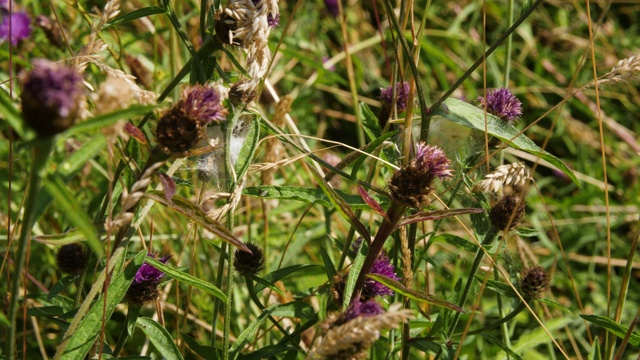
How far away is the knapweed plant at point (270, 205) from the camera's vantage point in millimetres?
961

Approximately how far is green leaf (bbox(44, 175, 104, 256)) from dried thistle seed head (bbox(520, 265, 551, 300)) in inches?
39.2

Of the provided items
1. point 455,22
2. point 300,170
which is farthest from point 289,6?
point 300,170

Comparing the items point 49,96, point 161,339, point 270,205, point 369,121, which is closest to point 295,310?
point 161,339

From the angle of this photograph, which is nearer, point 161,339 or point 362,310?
point 362,310

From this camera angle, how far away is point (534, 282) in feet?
Answer: 4.87

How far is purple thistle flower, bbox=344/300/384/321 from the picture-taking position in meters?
0.98

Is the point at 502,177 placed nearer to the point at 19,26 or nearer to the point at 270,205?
the point at 270,205

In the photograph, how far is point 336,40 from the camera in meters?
3.59

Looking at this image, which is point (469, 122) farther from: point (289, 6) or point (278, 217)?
point (289, 6)

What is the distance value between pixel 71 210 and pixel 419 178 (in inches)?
21.0

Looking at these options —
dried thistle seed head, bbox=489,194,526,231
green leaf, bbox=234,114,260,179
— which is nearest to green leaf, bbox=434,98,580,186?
dried thistle seed head, bbox=489,194,526,231

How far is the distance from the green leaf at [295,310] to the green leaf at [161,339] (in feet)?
0.74

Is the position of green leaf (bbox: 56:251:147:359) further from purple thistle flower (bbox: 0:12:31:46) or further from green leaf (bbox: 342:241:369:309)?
purple thistle flower (bbox: 0:12:31:46)

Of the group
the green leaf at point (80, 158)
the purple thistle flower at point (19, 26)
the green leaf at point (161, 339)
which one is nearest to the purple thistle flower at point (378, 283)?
the green leaf at point (161, 339)
